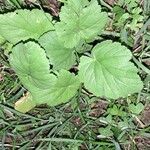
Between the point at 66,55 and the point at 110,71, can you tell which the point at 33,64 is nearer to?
the point at 66,55

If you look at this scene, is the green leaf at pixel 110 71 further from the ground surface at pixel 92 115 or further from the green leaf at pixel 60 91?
the ground surface at pixel 92 115

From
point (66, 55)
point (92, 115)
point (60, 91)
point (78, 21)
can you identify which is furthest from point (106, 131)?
point (78, 21)

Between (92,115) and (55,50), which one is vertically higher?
(55,50)

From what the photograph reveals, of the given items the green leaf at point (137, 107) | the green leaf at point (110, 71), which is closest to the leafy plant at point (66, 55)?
the green leaf at point (110, 71)

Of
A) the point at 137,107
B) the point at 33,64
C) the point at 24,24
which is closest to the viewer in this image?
the point at 33,64

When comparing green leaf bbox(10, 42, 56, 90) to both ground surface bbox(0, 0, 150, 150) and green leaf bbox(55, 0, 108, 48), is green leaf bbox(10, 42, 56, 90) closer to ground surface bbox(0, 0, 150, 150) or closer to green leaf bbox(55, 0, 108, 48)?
green leaf bbox(55, 0, 108, 48)

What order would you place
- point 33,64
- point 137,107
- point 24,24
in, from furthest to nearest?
1. point 137,107
2. point 24,24
3. point 33,64

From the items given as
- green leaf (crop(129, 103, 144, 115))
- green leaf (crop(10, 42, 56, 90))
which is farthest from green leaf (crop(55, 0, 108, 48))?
green leaf (crop(129, 103, 144, 115))
